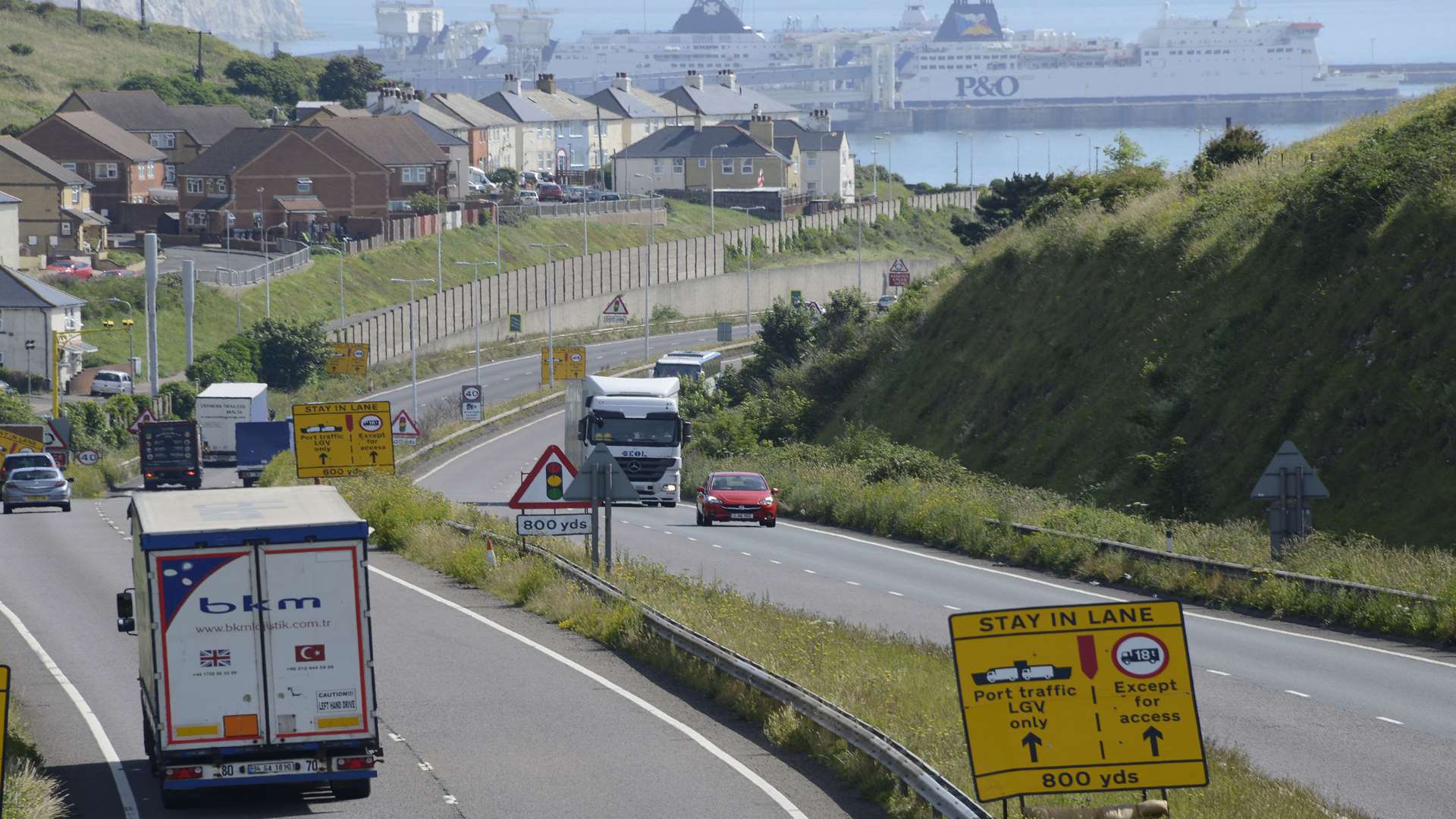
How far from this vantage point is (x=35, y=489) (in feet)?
169

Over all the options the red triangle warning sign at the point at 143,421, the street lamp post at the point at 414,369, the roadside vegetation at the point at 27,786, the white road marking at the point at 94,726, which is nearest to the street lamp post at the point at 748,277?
the street lamp post at the point at 414,369

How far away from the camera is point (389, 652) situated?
22016mm

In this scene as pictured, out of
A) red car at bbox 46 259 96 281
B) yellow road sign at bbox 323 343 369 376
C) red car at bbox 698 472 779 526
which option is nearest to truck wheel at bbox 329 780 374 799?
red car at bbox 698 472 779 526

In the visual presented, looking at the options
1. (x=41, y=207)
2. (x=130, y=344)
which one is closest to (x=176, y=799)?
(x=130, y=344)

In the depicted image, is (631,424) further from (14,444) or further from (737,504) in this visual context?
(14,444)

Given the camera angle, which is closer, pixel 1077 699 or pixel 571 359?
pixel 1077 699

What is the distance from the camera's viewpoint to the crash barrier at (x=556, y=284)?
104 meters

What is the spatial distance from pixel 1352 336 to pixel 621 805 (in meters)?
25.1

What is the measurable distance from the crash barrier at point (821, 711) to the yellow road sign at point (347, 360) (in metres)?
72.1

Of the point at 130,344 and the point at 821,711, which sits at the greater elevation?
the point at 130,344

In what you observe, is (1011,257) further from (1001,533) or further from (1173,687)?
(1173,687)

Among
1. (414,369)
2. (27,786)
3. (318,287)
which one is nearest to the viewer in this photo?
(27,786)

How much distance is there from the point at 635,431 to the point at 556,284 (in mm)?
73901

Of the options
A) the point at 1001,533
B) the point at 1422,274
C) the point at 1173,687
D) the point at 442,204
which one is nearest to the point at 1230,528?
the point at 1001,533
